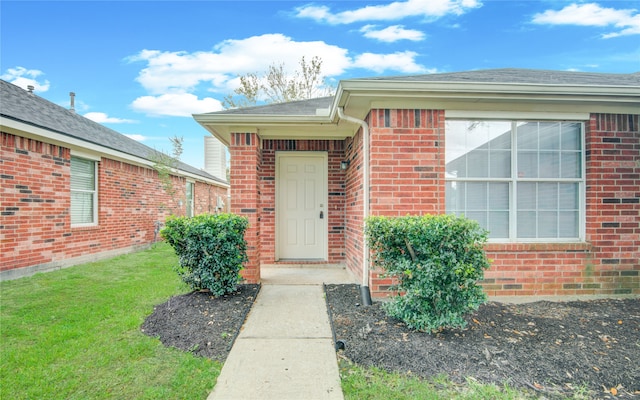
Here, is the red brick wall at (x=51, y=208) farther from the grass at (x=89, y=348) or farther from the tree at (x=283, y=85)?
the tree at (x=283, y=85)

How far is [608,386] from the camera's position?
231cm

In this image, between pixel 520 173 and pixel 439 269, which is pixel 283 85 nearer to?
pixel 520 173

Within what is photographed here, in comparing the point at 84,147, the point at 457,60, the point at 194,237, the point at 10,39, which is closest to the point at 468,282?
the point at 194,237

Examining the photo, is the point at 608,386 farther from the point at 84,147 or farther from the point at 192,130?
the point at 192,130

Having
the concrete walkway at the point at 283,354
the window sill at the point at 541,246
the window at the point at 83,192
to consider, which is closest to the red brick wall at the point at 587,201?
the window sill at the point at 541,246

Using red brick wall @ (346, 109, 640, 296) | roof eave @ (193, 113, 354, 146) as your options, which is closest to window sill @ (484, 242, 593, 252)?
red brick wall @ (346, 109, 640, 296)

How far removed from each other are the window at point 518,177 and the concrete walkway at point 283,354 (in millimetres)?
2427

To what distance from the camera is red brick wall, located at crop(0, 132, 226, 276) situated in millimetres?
5594

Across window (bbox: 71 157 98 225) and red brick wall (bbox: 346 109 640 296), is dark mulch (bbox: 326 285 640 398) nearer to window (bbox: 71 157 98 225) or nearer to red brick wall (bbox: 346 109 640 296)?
red brick wall (bbox: 346 109 640 296)

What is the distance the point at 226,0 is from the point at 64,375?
292 inches

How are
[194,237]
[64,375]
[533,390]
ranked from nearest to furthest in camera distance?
[533,390]
[64,375]
[194,237]

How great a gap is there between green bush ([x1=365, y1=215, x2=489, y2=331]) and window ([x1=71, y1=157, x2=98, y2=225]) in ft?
24.8

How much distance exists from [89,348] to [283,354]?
5.98 feet

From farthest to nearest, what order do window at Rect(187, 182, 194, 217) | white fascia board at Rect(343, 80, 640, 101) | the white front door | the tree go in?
the tree, window at Rect(187, 182, 194, 217), the white front door, white fascia board at Rect(343, 80, 640, 101)
